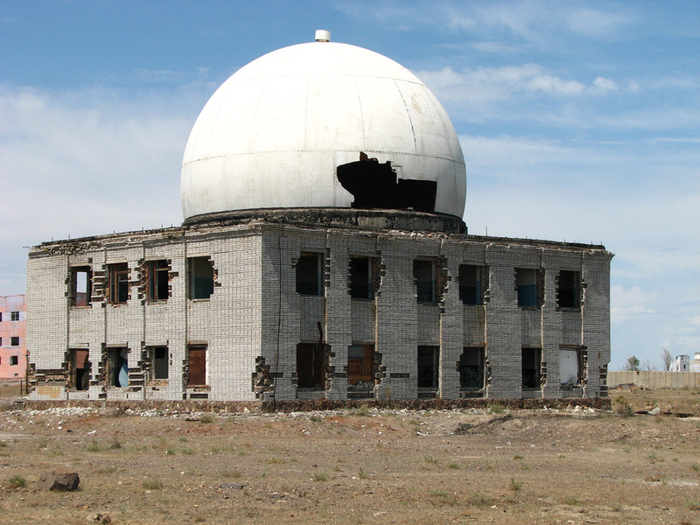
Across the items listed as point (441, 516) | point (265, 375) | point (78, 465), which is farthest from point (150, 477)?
point (265, 375)

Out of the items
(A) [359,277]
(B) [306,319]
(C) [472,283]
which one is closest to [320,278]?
(B) [306,319]

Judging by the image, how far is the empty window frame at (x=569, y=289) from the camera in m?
29.9

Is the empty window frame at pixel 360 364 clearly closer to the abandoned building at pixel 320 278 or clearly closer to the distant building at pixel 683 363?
the abandoned building at pixel 320 278

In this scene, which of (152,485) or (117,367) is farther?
(117,367)

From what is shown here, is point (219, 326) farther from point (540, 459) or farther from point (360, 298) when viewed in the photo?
point (540, 459)

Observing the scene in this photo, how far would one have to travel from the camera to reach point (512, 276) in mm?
28344

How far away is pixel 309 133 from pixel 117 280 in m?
6.46

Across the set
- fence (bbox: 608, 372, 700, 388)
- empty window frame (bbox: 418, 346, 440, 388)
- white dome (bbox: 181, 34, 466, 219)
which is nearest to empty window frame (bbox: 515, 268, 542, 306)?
white dome (bbox: 181, 34, 466, 219)

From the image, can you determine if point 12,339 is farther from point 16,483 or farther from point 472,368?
point 16,483

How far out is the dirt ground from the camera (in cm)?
1213

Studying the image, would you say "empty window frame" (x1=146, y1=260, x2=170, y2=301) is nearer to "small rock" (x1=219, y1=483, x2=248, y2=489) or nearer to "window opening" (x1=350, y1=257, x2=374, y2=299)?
"window opening" (x1=350, y1=257, x2=374, y2=299)

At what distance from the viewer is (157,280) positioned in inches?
1040

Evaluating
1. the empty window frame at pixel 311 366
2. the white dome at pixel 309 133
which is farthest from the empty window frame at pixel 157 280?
the empty window frame at pixel 311 366

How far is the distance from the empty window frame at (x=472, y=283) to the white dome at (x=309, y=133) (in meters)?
1.87
